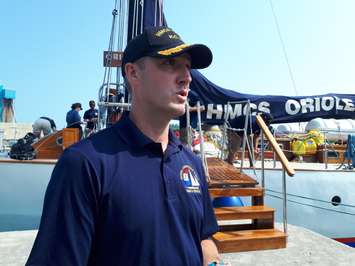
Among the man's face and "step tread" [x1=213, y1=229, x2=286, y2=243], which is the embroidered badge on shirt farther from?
"step tread" [x1=213, y1=229, x2=286, y2=243]

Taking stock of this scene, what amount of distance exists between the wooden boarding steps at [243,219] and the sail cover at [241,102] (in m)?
2.03

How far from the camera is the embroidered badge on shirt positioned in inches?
54.0

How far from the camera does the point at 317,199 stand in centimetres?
738

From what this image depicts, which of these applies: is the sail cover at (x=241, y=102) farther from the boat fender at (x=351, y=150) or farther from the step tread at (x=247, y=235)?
the step tread at (x=247, y=235)

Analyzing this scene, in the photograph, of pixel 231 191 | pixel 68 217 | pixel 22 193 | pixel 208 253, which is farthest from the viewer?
pixel 22 193

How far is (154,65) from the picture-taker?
4.44ft

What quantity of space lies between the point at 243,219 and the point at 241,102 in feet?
9.36

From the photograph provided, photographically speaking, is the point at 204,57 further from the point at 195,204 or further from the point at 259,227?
the point at 259,227

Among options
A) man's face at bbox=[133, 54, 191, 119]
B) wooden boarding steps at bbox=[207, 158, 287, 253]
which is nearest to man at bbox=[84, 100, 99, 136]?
wooden boarding steps at bbox=[207, 158, 287, 253]

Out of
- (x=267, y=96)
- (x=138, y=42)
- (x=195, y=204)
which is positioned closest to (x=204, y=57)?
(x=138, y=42)

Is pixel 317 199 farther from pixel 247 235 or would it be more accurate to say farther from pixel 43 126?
pixel 43 126

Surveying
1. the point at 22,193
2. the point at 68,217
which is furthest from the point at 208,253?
the point at 22,193

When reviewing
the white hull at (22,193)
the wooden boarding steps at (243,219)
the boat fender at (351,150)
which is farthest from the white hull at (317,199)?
the white hull at (22,193)

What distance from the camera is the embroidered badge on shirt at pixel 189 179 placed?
1.37 meters
